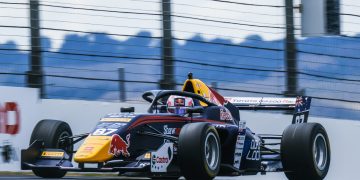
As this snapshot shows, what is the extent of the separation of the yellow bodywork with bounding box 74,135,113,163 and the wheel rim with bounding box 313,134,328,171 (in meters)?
2.78

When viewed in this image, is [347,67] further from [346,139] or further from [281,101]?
[281,101]

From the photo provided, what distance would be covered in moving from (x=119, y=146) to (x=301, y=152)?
2.26 meters

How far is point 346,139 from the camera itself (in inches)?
552

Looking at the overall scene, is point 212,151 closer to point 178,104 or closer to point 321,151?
point 178,104

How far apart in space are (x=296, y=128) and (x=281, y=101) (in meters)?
1.64

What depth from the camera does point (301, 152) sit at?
35.9ft

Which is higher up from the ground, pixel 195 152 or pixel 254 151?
pixel 195 152

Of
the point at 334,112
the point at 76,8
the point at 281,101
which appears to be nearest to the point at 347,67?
the point at 334,112

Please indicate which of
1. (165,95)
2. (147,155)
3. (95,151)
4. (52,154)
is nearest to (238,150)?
(165,95)

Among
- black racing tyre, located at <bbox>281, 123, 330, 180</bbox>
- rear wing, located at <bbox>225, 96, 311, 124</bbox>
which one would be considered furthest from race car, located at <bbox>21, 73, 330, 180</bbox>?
rear wing, located at <bbox>225, 96, 311, 124</bbox>

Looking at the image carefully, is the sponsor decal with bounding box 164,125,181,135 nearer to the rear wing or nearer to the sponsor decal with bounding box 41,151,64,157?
the sponsor decal with bounding box 41,151,64,157

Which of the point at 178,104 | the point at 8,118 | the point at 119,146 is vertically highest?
the point at 178,104

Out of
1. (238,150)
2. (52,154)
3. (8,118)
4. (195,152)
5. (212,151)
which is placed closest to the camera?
(195,152)

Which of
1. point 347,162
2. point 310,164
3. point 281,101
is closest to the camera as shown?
point 310,164
